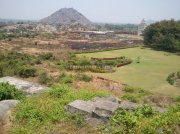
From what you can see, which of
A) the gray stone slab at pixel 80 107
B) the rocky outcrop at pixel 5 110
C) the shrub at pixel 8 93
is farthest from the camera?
the shrub at pixel 8 93

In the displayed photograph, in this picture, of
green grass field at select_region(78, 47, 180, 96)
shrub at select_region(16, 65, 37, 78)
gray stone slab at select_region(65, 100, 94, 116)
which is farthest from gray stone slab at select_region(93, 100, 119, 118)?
shrub at select_region(16, 65, 37, 78)

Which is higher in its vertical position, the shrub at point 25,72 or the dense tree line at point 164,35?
the dense tree line at point 164,35

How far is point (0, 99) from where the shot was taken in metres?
12.1

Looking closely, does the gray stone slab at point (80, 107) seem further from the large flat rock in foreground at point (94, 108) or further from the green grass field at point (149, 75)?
the green grass field at point (149, 75)

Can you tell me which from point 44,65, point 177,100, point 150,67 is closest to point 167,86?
point 177,100

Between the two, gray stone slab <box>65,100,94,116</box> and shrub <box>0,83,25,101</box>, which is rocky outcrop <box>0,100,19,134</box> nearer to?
shrub <box>0,83,25,101</box>

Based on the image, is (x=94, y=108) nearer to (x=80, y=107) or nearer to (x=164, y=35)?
(x=80, y=107)

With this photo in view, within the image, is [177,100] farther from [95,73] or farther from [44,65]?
[44,65]

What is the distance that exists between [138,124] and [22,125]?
3.94m

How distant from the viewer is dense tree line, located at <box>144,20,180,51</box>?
4844 cm

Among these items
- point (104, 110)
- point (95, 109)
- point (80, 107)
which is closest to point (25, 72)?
point (80, 107)

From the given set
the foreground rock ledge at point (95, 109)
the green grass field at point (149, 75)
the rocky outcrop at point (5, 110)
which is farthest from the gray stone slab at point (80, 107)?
the green grass field at point (149, 75)

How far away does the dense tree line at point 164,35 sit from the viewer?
48.4 meters

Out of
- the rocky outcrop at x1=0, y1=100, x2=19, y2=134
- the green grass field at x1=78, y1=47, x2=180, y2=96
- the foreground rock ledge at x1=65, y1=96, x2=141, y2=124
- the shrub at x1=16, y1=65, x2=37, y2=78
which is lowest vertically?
the green grass field at x1=78, y1=47, x2=180, y2=96
